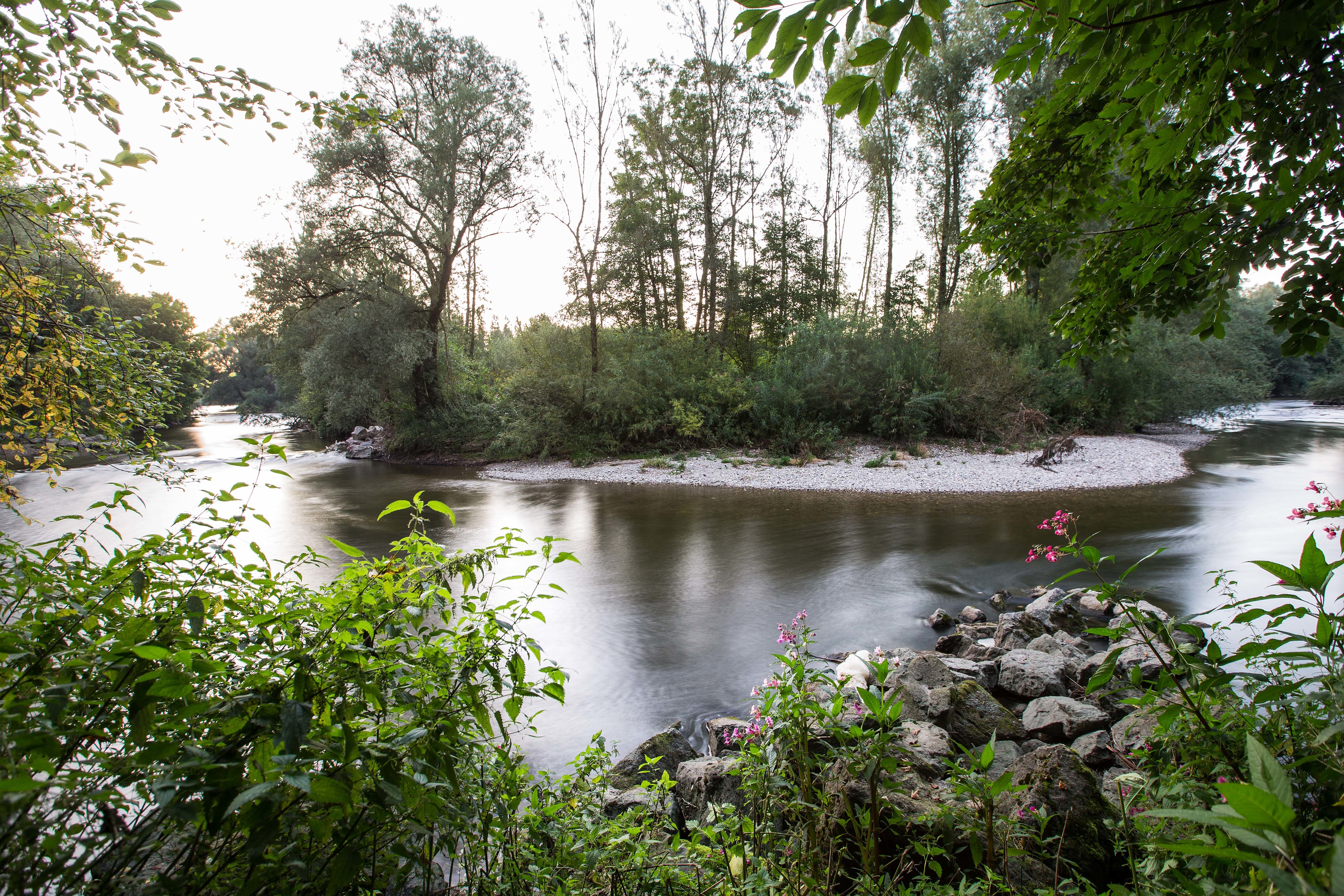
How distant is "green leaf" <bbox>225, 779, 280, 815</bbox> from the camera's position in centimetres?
88

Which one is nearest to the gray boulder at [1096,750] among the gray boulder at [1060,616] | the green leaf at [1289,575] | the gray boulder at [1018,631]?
the gray boulder at [1018,631]

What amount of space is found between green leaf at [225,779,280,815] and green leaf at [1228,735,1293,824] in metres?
1.45

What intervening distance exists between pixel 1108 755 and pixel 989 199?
336 cm

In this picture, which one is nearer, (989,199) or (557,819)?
(557,819)

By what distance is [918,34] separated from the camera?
1272mm

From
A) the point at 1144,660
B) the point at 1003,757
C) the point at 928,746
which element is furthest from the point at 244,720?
the point at 1144,660

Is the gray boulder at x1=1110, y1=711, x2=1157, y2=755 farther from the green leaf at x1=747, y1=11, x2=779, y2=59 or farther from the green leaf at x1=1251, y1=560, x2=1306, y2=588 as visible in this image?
the green leaf at x1=747, y1=11, x2=779, y2=59

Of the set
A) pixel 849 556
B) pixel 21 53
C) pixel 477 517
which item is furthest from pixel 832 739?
pixel 477 517

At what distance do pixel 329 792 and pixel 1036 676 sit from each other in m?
4.65

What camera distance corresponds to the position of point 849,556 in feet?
29.1

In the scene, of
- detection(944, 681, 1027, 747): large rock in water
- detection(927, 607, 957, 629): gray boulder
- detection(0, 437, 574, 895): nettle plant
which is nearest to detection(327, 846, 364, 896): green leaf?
detection(0, 437, 574, 895): nettle plant

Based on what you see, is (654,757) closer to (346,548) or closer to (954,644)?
(346,548)

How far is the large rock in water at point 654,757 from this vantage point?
11.0 ft

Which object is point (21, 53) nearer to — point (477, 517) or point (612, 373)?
point (477, 517)
